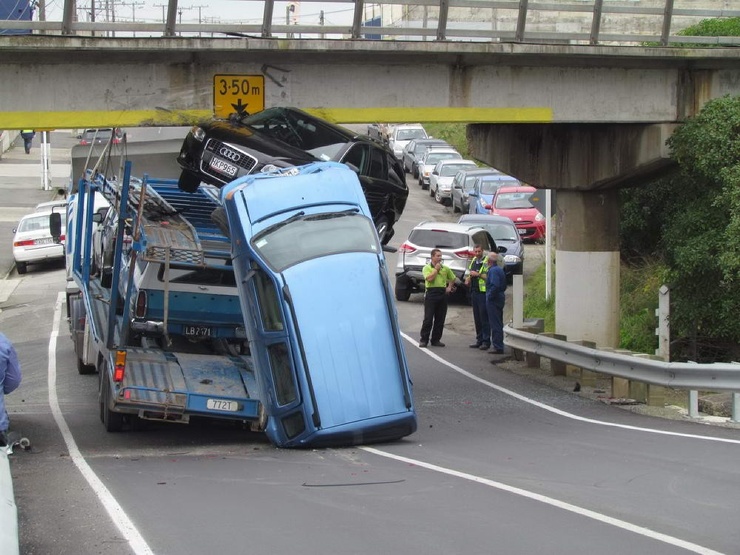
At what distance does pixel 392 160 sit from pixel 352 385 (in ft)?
25.9

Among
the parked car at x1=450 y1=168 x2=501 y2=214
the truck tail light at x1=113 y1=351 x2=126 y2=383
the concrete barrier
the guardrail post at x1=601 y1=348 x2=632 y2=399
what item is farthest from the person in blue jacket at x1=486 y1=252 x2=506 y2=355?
the parked car at x1=450 y1=168 x2=501 y2=214

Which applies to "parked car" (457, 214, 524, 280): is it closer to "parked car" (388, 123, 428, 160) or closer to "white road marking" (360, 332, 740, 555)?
"white road marking" (360, 332, 740, 555)

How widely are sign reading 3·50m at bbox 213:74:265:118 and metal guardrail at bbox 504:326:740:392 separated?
6.06 meters

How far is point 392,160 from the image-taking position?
19562 mm

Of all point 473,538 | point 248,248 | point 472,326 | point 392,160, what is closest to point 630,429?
point 248,248

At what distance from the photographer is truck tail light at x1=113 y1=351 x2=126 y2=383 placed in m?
12.9

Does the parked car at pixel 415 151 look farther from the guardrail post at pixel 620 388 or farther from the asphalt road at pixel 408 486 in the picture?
the asphalt road at pixel 408 486

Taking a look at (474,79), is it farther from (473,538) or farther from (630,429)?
(473,538)

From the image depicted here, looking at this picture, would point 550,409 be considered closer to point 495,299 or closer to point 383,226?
point 383,226

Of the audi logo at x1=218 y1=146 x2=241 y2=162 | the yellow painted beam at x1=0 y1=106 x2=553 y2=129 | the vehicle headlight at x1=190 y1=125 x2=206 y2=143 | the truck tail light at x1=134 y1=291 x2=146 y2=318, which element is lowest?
the truck tail light at x1=134 y1=291 x2=146 y2=318

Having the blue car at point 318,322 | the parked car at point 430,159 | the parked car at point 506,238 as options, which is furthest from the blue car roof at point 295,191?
the parked car at point 430,159

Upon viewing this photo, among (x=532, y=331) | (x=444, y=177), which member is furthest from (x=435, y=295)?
(x=444, y=177)

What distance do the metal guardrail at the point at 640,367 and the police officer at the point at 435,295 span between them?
93.0 inches

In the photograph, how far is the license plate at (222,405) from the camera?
42.4 feet
